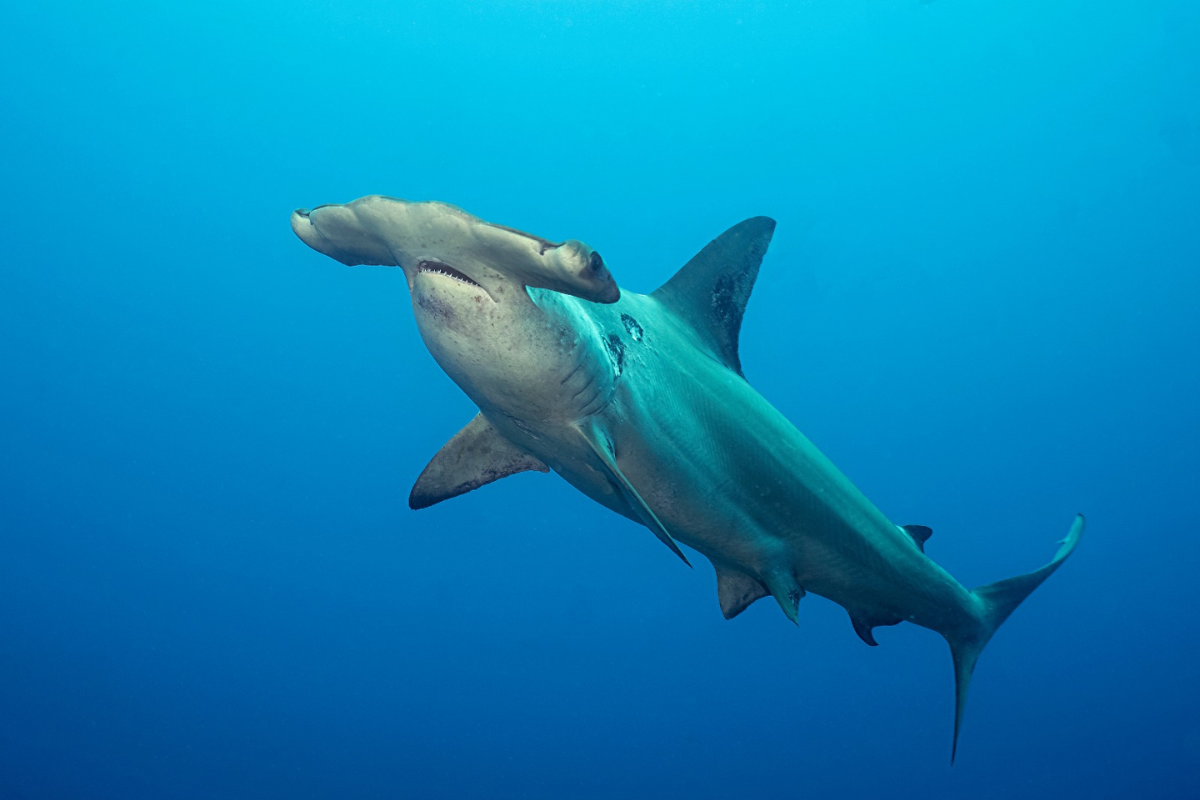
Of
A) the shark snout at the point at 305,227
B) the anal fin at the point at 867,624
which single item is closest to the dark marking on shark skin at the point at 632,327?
the shark snout at the point at 305,227

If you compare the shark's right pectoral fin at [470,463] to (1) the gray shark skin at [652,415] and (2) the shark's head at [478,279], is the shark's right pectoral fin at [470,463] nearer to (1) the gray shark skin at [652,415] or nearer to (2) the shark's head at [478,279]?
(1) the gray shark skin at [652,415]

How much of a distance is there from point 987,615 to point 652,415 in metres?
2.89

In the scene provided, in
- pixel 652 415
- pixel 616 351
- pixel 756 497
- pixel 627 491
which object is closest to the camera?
pixel 627 491

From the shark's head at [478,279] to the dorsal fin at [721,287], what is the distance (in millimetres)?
1239

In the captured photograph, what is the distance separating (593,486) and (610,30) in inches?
955

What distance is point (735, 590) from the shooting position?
11.8ft

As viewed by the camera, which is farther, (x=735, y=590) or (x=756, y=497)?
(x=735, y=590)

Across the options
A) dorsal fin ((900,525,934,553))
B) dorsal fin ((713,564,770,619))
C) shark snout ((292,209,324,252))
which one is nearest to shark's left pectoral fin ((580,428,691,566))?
shark snout ((292,209,324,252))

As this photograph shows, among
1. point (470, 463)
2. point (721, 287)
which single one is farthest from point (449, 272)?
point (721, 287)

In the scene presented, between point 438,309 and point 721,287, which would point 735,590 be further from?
point 438,309

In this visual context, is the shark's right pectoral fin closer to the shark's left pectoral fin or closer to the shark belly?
the shark belly

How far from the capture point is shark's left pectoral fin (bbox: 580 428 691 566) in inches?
81.5

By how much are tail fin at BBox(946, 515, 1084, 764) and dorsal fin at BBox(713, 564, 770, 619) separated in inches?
54.7

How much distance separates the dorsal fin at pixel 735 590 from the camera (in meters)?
3.52
